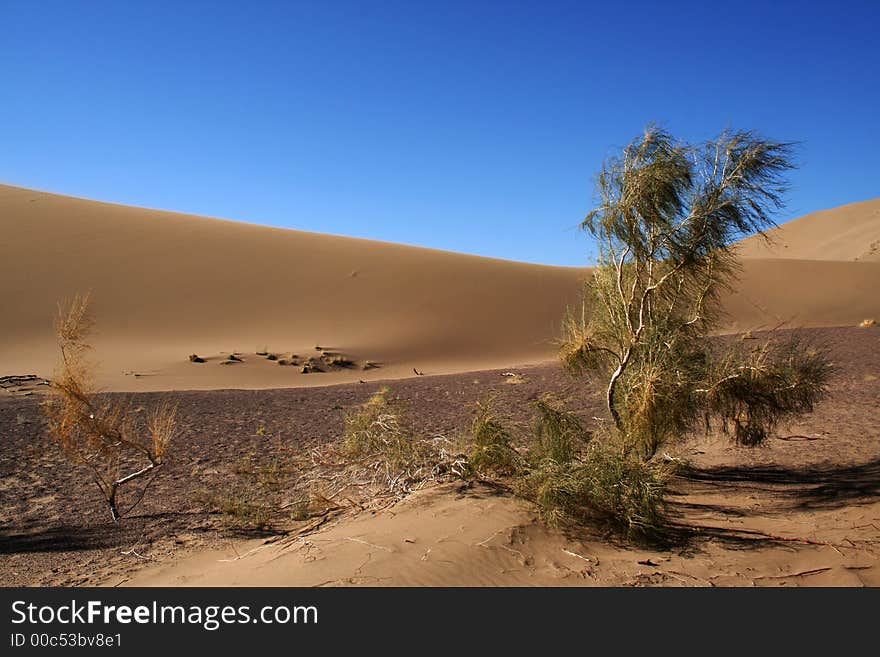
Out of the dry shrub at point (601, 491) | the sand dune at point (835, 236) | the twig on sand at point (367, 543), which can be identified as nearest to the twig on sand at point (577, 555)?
the dry shrub at point (601, 491)

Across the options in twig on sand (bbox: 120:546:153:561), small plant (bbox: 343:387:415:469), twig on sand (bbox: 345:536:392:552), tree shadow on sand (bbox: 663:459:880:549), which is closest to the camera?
twig on sand (bbox: 345:536:392:552)

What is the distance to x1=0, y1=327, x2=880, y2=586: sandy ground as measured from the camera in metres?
5.82

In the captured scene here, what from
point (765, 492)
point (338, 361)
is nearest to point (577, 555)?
point (765, 492)

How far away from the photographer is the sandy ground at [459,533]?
5820 millimetres

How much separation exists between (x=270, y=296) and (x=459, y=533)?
3136cm

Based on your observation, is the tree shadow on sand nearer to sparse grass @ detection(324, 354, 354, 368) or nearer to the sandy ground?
the sandy ground

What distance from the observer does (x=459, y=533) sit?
6.43 m

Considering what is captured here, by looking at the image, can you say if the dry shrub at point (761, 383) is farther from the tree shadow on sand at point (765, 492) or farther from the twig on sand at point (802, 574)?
the twig on sand at point (802, 574)

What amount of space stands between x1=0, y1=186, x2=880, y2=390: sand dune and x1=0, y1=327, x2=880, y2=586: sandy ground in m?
11.6

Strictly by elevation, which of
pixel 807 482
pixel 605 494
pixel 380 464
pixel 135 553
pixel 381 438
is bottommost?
pixel 807 482

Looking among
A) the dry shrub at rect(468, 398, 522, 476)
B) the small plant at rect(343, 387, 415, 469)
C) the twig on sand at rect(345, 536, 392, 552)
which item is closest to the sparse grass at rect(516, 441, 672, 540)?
the dry shrub at rect(468, 398, 522, 476)

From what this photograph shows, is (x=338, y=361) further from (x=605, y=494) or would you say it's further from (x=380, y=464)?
(x=605, y=494)

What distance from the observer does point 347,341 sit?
3058 centimetres

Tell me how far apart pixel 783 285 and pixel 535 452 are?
4643cm
